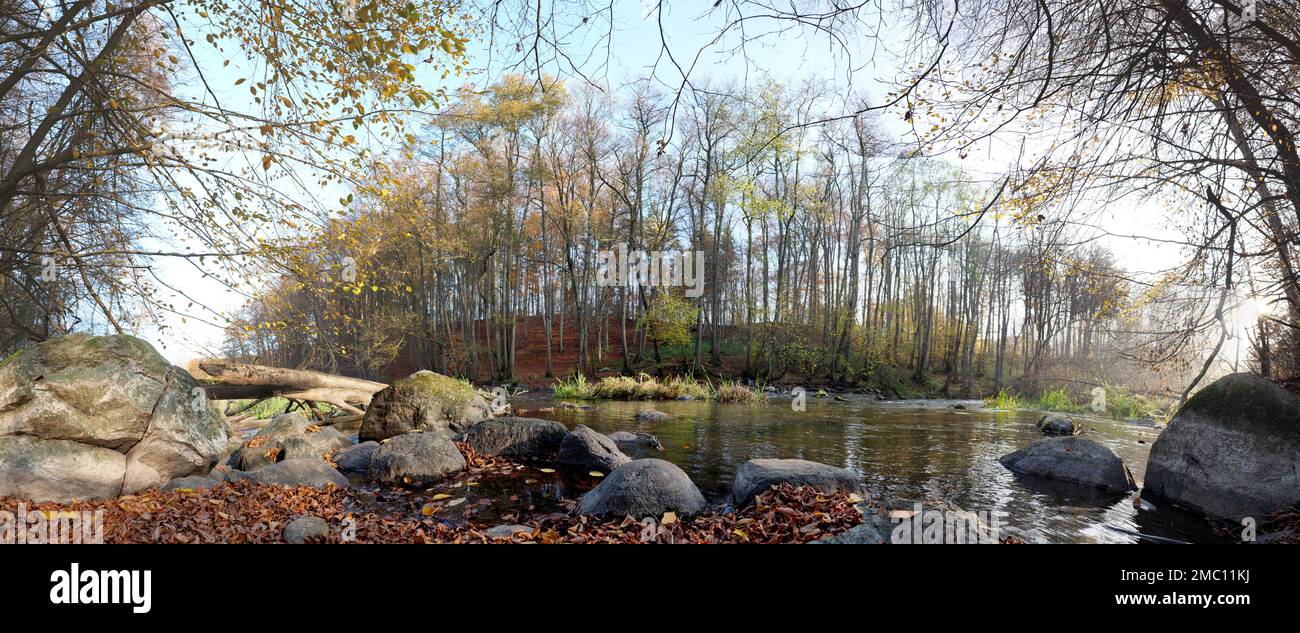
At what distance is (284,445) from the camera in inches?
309

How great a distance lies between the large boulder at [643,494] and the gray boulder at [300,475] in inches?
120

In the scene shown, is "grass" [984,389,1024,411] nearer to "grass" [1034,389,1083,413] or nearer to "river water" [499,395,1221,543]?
"grass" [1034,389,1083,413]

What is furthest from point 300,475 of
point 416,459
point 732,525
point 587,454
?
point 732,525

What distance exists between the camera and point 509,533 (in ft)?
15.3

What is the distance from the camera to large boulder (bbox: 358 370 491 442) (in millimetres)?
10125

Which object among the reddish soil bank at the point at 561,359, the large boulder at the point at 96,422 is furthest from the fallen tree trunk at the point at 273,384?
the reddish soil bank at the point at 561,359

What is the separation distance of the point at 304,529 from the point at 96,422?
317 centimetres

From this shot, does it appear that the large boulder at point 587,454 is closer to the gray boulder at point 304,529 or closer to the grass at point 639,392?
the gray boulder at point 304,529

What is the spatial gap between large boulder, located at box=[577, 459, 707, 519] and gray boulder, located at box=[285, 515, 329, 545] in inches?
87.9

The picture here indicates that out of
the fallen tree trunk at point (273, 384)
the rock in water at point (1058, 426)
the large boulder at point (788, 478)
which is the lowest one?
the rock in water at point (1058, 426)

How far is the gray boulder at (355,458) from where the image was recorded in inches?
292

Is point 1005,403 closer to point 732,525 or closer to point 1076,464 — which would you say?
point 1076,464
